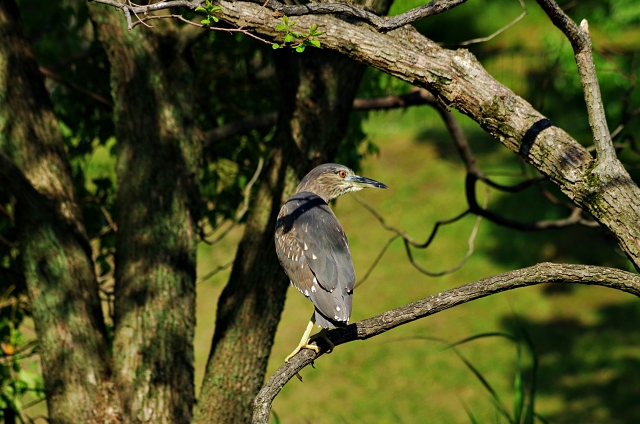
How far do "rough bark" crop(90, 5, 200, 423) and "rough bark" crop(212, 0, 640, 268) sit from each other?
136cm

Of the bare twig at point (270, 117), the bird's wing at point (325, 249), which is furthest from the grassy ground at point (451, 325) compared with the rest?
the bird's wing at point (325, 249)

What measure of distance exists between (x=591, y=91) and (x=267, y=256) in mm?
2153

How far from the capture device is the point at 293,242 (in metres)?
3.95

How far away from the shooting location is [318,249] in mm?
3852

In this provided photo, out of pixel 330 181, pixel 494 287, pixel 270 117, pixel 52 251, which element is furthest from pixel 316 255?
pixel 270 117

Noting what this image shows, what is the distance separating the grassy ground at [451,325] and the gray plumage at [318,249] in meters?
4.38

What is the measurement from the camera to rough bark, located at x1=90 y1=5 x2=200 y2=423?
171 inches

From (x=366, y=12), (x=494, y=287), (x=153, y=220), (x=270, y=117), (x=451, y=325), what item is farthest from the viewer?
(x=451, y=325)

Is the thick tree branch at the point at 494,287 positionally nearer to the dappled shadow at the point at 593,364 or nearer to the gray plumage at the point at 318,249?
the gray plumage at the point at 318,249

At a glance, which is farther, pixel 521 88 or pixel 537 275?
pixel 521 88

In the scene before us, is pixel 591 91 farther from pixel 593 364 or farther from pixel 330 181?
pixel 593 364

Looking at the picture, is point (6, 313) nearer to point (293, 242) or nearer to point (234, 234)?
point (293, 242)

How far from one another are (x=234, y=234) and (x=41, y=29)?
28.8 ft

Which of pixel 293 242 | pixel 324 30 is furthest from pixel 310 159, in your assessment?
pixel 324 30
